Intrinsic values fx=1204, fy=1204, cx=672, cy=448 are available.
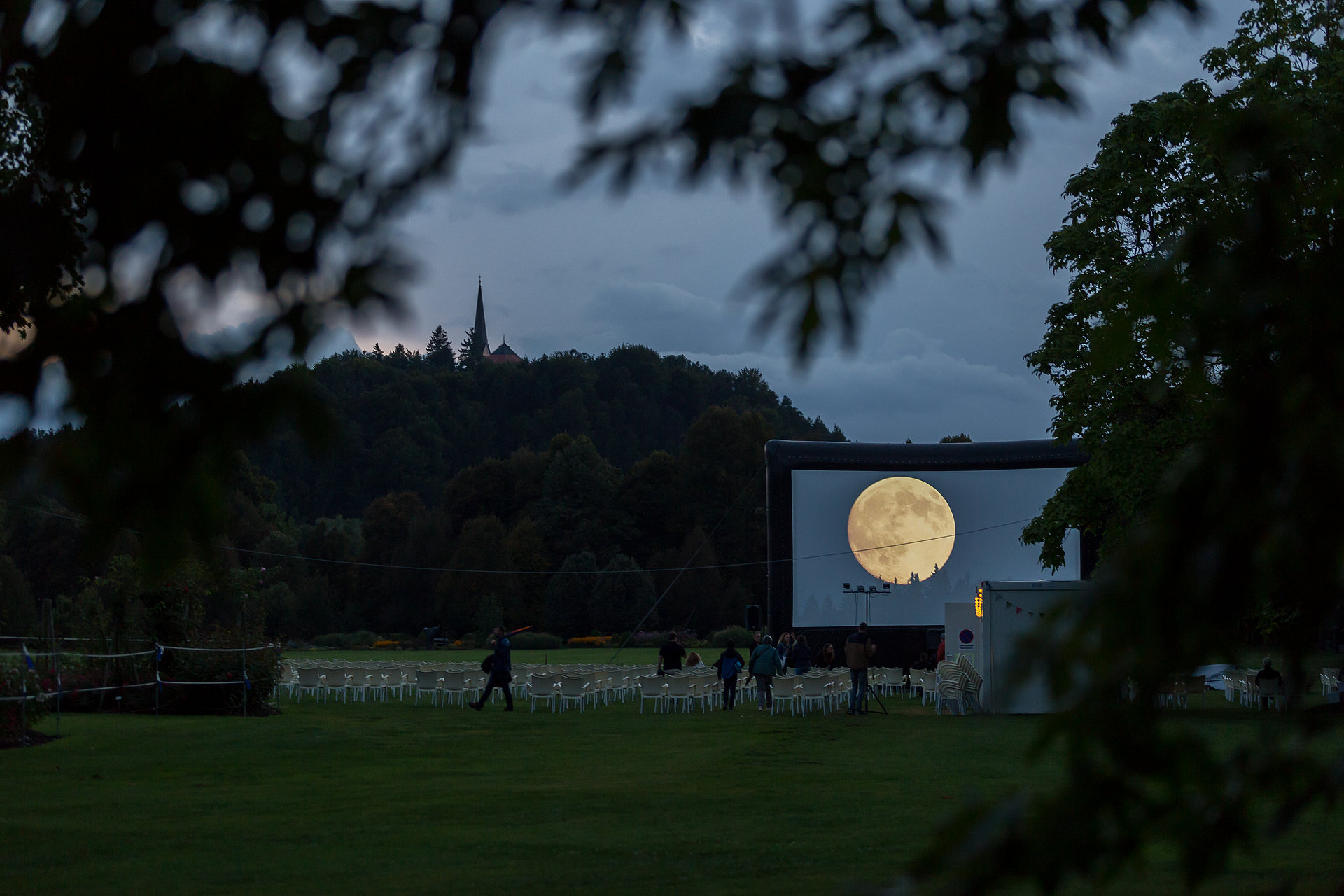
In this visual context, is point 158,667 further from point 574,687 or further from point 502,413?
point 502,413

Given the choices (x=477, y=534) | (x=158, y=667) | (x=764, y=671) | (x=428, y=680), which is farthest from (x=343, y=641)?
(x=764, y=671)

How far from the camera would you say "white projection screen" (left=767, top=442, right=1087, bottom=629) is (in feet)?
86.9

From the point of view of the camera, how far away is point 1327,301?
1.73 meters

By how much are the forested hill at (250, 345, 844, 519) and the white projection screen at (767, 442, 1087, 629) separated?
53.2 meters

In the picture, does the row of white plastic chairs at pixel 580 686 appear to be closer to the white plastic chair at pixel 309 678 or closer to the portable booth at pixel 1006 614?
the white plastic chair at pixel 309 678

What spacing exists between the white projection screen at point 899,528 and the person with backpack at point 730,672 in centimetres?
750

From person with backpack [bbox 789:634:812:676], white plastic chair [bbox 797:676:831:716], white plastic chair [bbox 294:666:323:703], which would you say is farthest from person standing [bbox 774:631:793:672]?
white plastic chair [bbox 294:666:323:703]

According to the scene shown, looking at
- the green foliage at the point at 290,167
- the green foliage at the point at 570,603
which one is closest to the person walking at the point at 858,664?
the green foliage at the point at 290,167

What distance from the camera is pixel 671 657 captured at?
19.9 metres

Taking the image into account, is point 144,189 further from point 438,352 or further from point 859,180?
point 438,352

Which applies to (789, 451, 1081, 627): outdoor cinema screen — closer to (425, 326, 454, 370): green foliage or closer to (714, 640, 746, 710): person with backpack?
(714, 640, 746, 710): person with backpack

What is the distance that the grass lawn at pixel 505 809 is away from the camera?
19.5 feet

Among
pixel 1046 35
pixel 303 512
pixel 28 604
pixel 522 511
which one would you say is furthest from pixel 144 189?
pixel 303 512

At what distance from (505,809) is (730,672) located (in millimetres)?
10626
